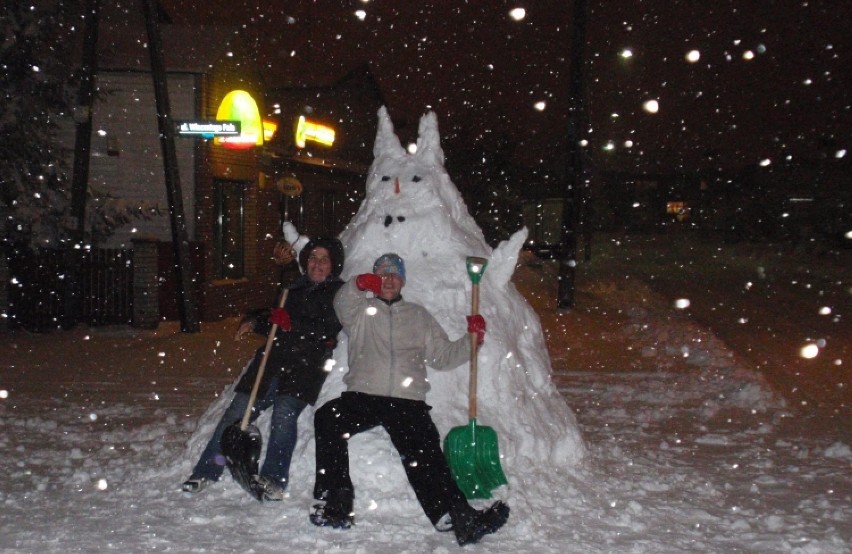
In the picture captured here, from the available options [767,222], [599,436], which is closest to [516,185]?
[767,222]

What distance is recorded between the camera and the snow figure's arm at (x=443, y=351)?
5.36 metres

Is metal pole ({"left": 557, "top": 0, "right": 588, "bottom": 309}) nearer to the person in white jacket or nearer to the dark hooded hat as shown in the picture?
the dark hooded hat

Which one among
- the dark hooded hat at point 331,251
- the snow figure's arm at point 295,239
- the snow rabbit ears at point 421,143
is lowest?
the dark hooded hat at point 331,251

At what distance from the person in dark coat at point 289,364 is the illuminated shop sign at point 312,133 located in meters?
17.0

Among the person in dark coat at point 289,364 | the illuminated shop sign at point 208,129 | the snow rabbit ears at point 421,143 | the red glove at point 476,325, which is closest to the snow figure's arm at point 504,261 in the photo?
the snow rabbit ears at point 421,143

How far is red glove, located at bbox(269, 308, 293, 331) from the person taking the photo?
543cm

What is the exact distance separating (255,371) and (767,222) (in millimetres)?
47709

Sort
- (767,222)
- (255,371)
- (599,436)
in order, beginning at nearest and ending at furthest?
1. (255,371)
2. (599,436)
3. (767,222)

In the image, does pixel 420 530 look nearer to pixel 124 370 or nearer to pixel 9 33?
pixel 124 370

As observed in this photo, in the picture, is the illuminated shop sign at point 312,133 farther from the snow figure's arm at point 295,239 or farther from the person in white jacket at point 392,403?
the person in white jacket at point 392,403

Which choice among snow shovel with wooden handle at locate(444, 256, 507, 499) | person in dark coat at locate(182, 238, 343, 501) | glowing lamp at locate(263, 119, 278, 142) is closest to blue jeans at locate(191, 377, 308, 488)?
person in dark coat at locate(182, 238, 343, 501)

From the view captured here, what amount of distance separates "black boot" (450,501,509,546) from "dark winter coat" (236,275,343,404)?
1.29 m

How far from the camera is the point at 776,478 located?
6.12 metres

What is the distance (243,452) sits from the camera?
516 centimetres
